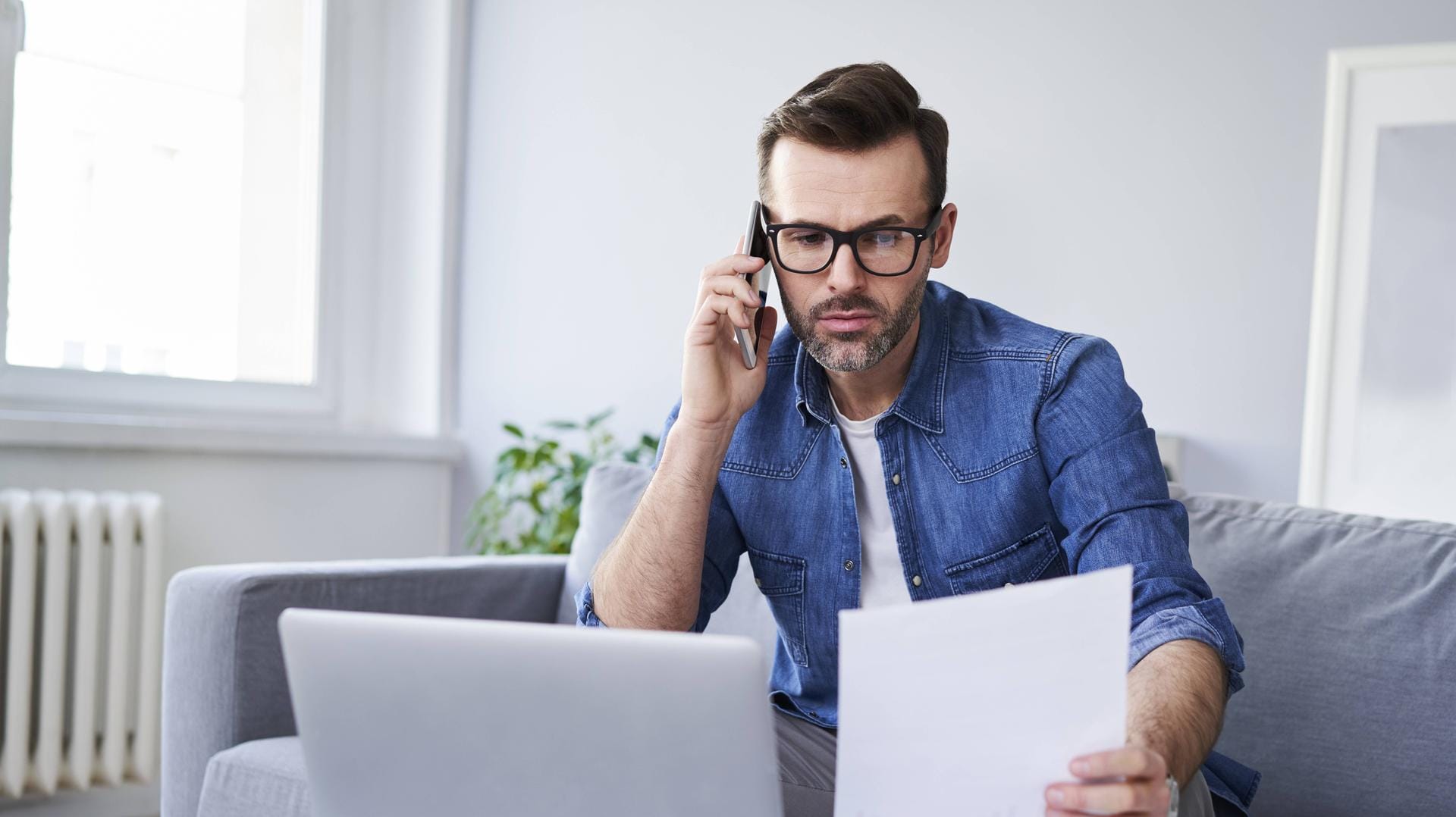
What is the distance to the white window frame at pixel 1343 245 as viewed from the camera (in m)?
2.32

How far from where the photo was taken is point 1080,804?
0.68 metres

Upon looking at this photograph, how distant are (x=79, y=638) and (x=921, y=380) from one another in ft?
5.77

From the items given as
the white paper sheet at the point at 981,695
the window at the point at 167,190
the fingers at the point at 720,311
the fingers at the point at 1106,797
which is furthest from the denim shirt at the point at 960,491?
the window at the point at 167,190

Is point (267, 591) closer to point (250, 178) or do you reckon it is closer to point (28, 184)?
point (28, 184)

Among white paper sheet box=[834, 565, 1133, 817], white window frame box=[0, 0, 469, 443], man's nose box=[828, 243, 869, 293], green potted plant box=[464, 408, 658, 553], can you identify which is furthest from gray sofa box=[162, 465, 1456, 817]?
white window frame box=[0, 0, 469, 443]

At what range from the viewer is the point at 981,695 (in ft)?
2.13

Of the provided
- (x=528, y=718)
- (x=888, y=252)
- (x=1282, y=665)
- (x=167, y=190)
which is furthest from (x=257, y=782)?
(x=167, y=190)

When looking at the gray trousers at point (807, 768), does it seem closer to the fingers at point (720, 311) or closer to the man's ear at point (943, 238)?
the fingers at point (720, 311)

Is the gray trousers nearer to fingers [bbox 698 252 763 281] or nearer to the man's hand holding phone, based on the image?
the man's hand holding phone

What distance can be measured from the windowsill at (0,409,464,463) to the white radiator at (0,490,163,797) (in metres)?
0.10

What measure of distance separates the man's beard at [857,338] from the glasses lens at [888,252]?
3 centimetres

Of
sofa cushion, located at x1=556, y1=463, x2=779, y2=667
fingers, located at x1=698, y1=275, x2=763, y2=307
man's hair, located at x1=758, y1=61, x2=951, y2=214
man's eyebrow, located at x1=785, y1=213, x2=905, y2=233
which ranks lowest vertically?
sofa cushion, located at x1=556, y1=463, x2=779, y2=667

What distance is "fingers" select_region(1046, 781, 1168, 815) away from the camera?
676 mm

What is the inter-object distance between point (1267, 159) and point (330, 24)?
7.34ft
